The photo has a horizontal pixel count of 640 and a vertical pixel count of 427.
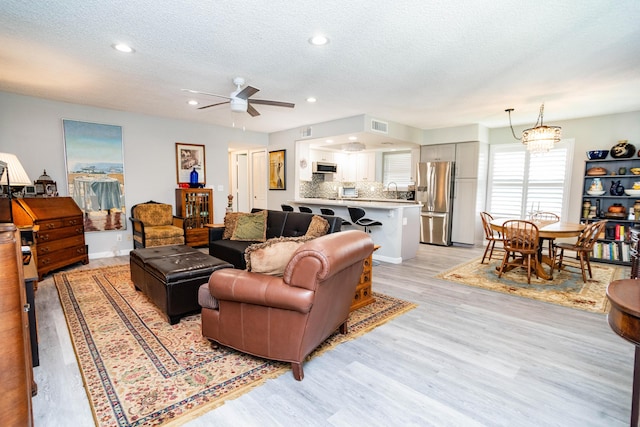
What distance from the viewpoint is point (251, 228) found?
14.6 ft

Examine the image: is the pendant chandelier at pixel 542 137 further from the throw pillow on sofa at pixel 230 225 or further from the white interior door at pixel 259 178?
the white interior door at pixel 259 178

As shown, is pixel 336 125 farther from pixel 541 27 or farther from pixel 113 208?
pixel 113 208

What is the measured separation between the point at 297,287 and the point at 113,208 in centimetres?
492

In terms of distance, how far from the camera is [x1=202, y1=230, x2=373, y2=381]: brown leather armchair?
1.86 m

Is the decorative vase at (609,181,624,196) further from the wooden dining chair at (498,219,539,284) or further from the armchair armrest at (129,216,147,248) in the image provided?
the armchair armrest at (129,216,147,248)

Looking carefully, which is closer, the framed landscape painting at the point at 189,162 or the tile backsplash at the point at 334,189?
the framed landscape painting at the point at 189,162

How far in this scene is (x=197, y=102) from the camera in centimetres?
476

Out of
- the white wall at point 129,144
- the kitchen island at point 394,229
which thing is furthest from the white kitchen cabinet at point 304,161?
the kitchen island at point 394,229

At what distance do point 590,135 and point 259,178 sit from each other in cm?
688

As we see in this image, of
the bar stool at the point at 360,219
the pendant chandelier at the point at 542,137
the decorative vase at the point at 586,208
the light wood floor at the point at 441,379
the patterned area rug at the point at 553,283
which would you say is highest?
the pendant chandelier at the point at 542,137

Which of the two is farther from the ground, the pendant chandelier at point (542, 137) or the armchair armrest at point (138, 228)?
the pendant chandelier at point (542, 137)

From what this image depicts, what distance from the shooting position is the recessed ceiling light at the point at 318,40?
2657mm

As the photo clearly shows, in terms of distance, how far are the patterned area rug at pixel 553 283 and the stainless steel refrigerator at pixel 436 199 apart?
168cm

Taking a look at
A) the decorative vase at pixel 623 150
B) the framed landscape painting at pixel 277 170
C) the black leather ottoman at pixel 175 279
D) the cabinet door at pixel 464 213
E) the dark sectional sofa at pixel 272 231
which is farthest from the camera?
the framed landscape painting at pixel 277 170
